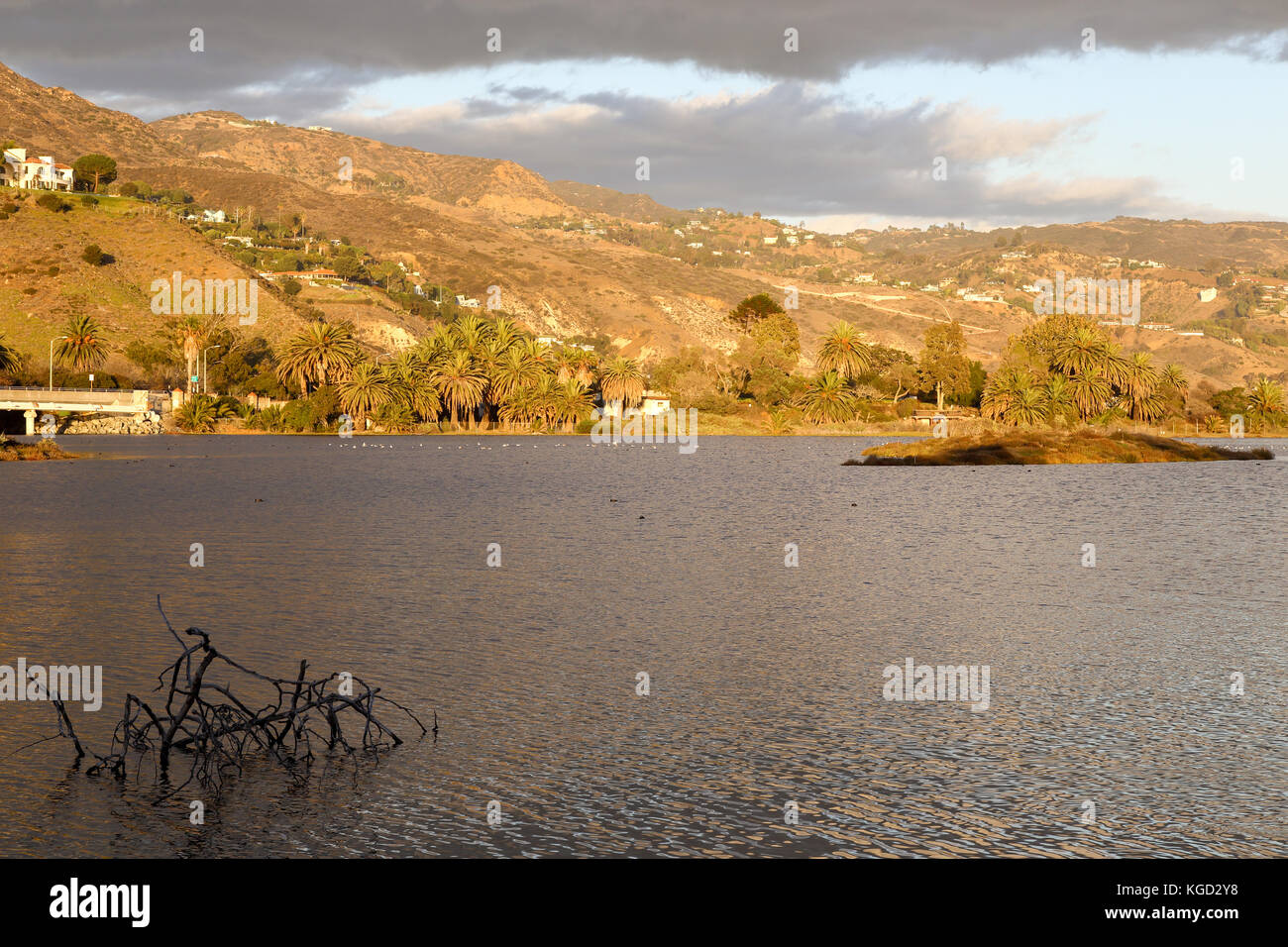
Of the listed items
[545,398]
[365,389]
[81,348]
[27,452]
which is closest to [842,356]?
[545,398]

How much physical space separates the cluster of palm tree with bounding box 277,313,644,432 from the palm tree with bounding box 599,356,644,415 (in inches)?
209

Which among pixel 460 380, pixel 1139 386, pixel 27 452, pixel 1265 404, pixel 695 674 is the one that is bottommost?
pixel 695 674

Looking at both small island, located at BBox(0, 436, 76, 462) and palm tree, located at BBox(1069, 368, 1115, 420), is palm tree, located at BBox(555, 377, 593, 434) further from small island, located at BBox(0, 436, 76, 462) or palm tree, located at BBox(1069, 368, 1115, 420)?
small island, located at BBox(0, 436, 76, 462)

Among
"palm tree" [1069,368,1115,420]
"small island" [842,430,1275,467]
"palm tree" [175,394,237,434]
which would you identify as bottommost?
"small island" [842,430,1275,467]

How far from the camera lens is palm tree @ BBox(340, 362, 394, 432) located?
165625 mm

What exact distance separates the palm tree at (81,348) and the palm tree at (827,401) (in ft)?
332

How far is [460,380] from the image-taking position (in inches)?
6609

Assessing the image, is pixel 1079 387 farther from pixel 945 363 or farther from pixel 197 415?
pixel 197 415

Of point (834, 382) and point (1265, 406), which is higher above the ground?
point (834, 382)

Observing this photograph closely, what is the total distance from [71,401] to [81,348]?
2055cm

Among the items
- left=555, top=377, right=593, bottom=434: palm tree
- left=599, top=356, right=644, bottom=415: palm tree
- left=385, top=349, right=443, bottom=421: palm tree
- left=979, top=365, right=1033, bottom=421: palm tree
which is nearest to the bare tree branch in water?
left=979, top=365, right=1033, bottom=421: palm tree

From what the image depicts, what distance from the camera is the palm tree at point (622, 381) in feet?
606

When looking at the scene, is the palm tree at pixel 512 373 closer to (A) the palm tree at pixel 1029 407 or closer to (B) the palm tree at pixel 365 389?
(B) the palm tree at pixel 365 389

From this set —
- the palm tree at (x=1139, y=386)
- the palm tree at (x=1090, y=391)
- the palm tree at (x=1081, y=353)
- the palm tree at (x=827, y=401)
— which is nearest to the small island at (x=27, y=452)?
the palm tree at (x=827, y=401)
